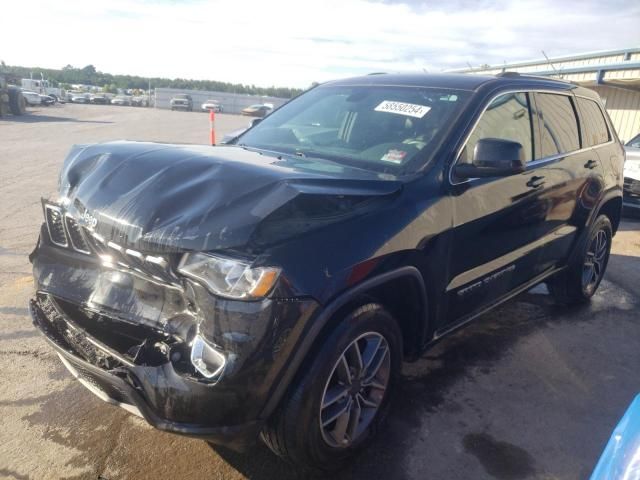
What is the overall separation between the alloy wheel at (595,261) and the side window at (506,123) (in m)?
1.77

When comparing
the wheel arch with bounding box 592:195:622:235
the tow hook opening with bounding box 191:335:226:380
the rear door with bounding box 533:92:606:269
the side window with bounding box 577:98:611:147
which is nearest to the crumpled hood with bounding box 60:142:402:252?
the tow hook opening with bounding box 191:335:226:380

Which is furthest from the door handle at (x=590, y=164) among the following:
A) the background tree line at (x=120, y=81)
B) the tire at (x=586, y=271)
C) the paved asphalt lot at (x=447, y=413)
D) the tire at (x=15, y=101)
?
the background tree line at (x=120, y=81)

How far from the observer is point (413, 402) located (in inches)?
132

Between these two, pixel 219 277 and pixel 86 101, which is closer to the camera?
pixel 219 277

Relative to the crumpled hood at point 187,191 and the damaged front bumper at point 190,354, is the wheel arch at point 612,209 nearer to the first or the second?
the crumpled hood at point 187,191

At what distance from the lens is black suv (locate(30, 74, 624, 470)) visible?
2.12m

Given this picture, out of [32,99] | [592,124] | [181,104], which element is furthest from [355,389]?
[181,104]

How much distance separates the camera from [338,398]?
2.56 metres

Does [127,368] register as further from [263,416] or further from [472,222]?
[472,222]

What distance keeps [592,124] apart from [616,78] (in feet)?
37.0

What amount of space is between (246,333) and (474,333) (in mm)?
2883

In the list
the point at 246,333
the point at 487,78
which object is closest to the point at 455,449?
the point at 246,333

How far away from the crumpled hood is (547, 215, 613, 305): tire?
290cm

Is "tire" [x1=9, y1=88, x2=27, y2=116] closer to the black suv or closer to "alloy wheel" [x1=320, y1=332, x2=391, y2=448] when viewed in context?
the black suv
